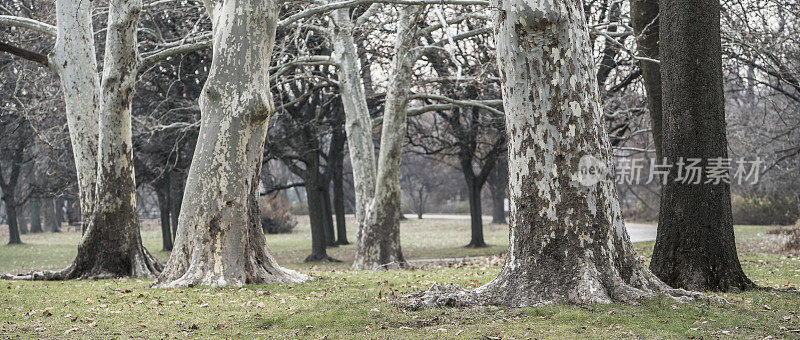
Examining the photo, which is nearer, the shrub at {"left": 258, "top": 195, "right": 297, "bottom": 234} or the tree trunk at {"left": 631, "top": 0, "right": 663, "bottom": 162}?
the tree trunk at {"left": 631, "top": 0, "right": 663, "bottom": 162}

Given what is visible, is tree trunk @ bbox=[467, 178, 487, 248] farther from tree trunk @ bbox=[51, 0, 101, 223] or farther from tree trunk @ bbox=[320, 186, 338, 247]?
tree trunk @ bbox=[51, 0, 101, 223]

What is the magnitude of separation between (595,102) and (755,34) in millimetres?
7023

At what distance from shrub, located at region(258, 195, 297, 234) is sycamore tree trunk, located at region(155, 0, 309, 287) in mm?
26006

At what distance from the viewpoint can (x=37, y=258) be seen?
20484 mm

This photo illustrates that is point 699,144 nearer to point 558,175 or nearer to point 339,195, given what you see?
point 558,175

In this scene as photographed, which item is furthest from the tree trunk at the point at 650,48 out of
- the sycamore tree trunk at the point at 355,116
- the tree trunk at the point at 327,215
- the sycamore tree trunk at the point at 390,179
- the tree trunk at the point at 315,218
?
the tree trunk at the point at 327,215

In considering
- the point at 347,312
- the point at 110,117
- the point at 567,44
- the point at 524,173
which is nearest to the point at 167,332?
the point at 347,312

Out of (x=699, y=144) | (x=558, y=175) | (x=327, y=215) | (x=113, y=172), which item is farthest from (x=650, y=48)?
(x=327, y=215)

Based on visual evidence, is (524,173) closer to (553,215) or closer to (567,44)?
(553,215)

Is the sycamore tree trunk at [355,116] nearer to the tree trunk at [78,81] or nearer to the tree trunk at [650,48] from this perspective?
the tree trunk at [78,81]

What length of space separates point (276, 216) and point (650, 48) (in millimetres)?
27180

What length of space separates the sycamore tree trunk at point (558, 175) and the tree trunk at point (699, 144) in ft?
3.65

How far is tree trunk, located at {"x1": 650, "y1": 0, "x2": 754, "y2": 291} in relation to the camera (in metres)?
6.88

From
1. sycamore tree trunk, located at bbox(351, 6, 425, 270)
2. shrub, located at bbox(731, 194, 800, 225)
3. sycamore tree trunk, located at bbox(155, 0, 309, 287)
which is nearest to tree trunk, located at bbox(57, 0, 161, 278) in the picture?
sycamore tree trunk, located at bbox(155, 0, 309, 287)
